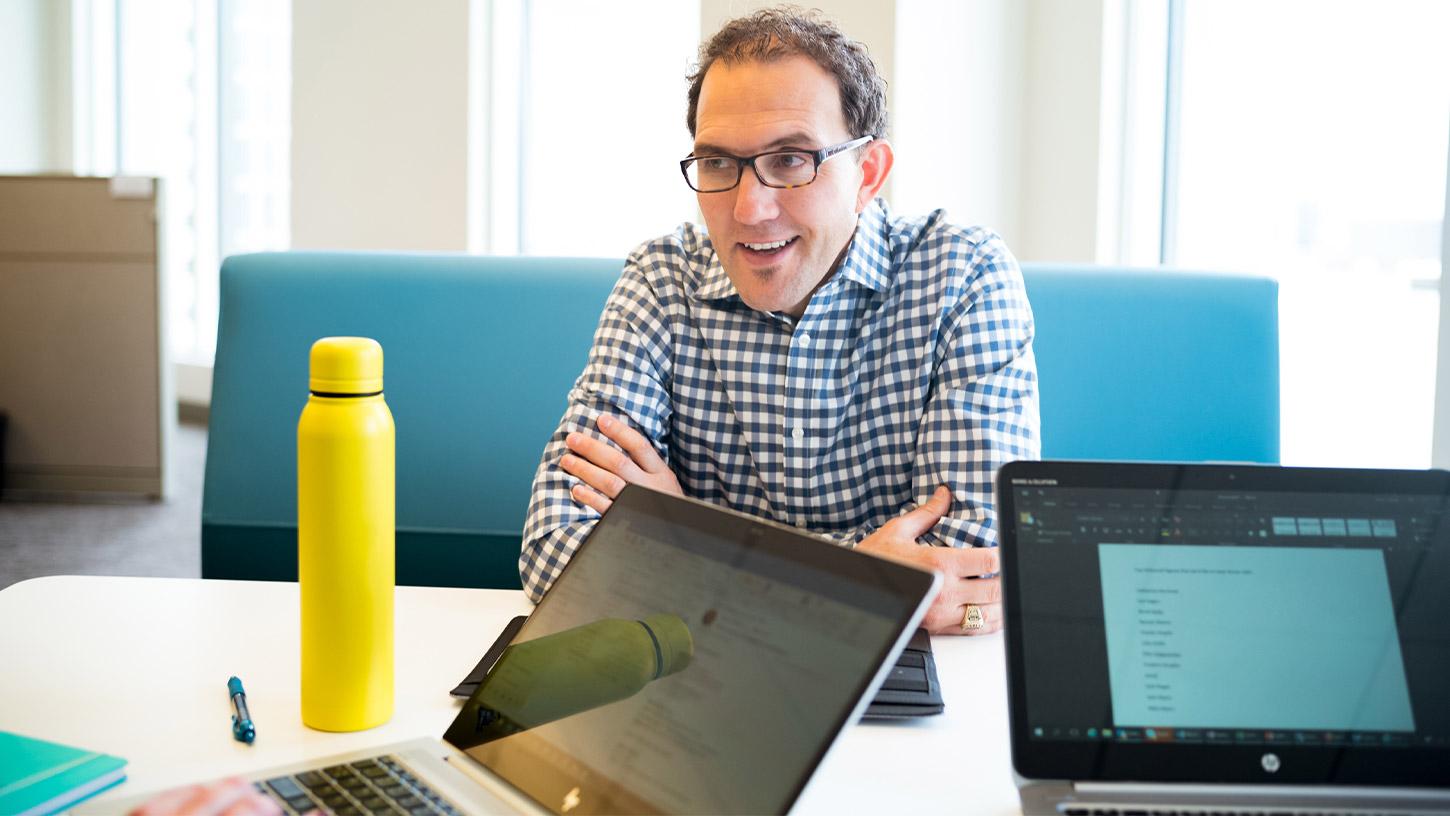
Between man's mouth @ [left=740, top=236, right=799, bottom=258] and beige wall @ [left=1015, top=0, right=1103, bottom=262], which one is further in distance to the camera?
beige wall @ [left=1015, top=0, right=1103, bottom=262]

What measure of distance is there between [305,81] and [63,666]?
4217mm

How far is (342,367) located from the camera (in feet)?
2.64

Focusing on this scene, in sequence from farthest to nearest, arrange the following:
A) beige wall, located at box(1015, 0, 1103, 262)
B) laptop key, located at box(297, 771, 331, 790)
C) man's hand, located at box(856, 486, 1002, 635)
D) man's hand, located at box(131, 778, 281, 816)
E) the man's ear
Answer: beige wall, located at box(1015, 0, 1103, 262) < the man's ear < man's hand, located at box(856, 486, 1002, 635) < laptop key, located at box(297, 771, 331, 790) < man's hand, located at box(131, 778, 281, 816)

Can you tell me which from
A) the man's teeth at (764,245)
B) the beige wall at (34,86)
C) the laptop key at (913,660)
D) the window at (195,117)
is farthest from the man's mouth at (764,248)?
the beige wall at (34,86)

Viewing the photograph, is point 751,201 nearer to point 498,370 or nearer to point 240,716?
point 498,370

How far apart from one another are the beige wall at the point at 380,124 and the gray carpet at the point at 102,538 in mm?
1181

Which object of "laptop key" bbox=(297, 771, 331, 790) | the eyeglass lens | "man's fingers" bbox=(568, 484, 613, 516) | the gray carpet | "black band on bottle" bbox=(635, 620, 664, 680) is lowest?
the gray carpet

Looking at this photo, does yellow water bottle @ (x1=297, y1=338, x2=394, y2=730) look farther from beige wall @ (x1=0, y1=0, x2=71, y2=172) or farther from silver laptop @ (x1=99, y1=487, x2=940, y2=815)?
beige wall @ (x1=0, y1=0, x2=71, y2=172)

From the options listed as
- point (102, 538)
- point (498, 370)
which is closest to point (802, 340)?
point (498, 370)

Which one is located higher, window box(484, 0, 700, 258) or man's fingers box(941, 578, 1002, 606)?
window box(484, 0, 700, 258)

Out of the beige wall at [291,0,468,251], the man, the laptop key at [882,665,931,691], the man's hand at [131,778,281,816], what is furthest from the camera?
the beige wall at [291,0,468,251]

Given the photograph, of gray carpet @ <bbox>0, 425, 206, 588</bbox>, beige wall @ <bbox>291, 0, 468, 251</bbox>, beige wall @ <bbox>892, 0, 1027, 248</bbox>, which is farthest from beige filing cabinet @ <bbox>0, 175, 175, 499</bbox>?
beige wall @ <bbox>892, 0, 1027, 248</bbox>

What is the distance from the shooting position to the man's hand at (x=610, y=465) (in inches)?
55.4

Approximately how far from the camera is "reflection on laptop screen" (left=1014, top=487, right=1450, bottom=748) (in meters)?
0.75
